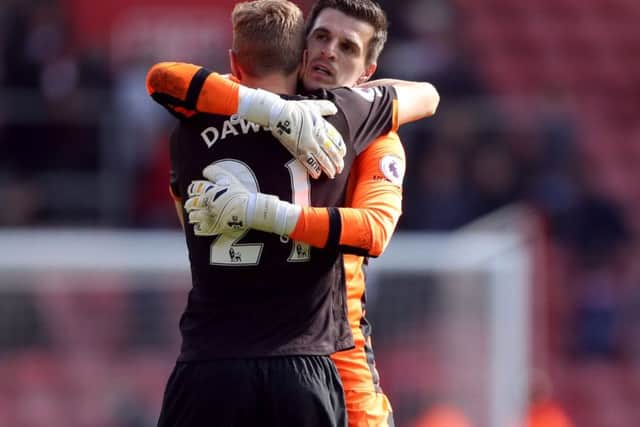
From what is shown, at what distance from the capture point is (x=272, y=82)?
141 inches

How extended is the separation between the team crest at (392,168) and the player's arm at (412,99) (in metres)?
0.16

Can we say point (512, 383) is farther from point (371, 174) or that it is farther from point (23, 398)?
point (371, 174)

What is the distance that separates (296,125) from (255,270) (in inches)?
15.7

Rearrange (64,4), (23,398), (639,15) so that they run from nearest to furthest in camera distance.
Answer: (23,398) → (64,4) → (639,15)

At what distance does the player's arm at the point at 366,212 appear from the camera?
3.41 m

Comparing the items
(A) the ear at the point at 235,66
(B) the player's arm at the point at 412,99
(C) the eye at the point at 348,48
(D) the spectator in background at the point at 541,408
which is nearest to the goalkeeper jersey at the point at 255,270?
(A) the ear at the point at 235,66

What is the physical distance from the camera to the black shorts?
3.44 metres

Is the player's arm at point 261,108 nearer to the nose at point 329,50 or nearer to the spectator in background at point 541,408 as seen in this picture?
the nose at point 329,50

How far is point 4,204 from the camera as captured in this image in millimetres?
10156

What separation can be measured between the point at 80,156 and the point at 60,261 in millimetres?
2172

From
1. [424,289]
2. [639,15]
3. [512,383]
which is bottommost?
[512,383]

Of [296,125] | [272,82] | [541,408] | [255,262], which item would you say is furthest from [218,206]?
[541,408]

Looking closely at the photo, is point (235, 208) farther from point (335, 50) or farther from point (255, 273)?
point (335, 50)

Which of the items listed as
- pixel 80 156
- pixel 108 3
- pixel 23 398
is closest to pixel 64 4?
pixel 108 3
